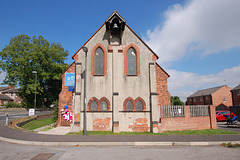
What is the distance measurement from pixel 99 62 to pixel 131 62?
2896 mm

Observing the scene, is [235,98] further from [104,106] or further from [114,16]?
[114,16]

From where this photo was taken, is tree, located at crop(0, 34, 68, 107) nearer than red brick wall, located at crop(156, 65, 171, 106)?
No

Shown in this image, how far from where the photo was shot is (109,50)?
13812mm

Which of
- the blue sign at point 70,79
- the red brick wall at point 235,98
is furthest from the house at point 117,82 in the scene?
the red brick wall at point 235,98

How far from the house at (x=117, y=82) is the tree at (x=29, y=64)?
28253mm

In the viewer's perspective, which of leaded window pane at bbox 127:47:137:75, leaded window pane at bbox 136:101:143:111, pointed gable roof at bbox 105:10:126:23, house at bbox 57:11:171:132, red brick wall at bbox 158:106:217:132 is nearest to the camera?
red brick wall at bbox 158:106:217:132

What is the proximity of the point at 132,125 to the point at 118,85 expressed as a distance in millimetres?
3555

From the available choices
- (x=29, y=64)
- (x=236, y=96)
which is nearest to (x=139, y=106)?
(x=29, y=64)

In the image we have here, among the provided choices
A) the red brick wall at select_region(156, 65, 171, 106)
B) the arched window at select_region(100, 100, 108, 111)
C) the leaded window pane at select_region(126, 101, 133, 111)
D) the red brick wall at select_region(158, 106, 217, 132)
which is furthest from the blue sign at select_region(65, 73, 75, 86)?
the red brick wall at select_region(158, 106, 217, 132)

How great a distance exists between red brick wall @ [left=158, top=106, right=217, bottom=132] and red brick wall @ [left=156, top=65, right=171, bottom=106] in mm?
1854

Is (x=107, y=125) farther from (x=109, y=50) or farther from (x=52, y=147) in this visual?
(x=109, y=50)

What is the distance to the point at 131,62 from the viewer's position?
14.0 meters

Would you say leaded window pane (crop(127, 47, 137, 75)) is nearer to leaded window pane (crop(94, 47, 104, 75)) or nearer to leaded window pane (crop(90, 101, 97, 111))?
leaded window pane (crop(94, 47, 104, 75))

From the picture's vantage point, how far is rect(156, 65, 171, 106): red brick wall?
14.2 meters
